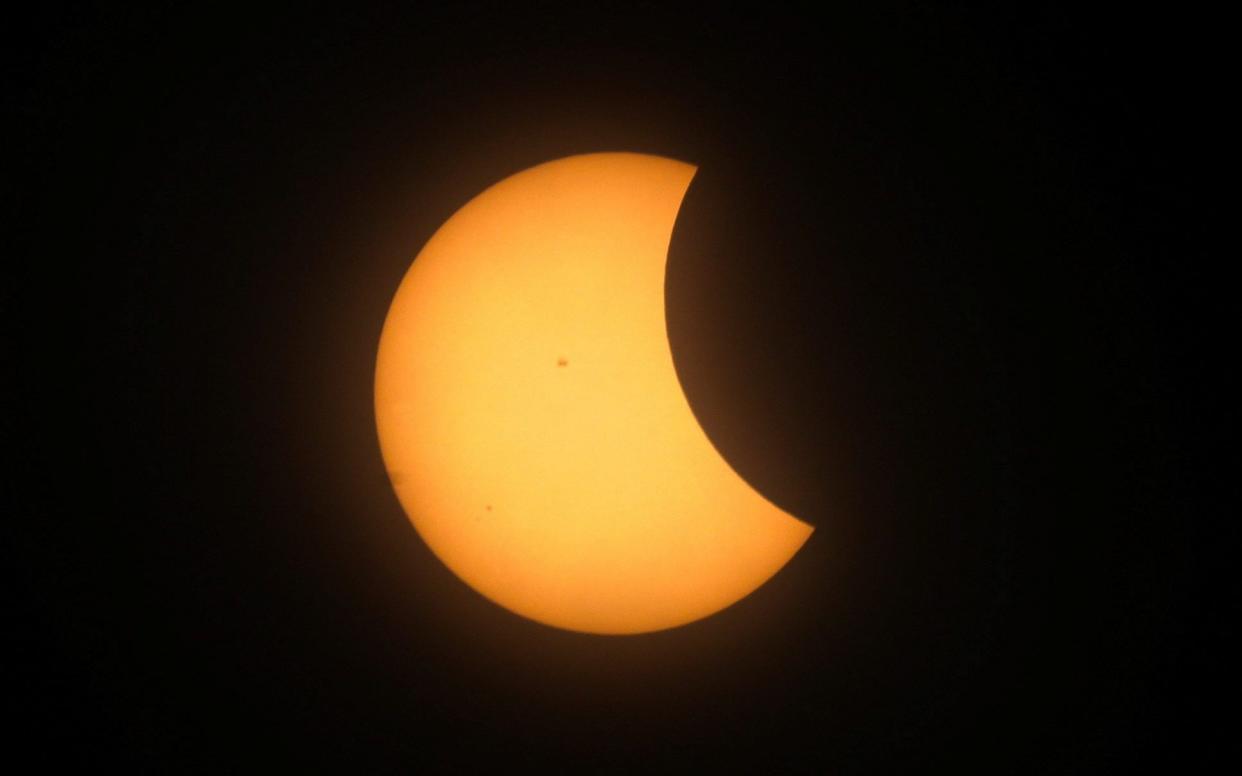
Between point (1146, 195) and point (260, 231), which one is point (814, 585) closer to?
point (1146, 195)

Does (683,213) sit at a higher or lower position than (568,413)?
higher

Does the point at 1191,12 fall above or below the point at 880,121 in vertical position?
above

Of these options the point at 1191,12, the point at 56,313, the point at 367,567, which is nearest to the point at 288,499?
the point at 367,567

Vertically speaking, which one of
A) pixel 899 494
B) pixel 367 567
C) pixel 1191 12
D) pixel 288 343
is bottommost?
pixel 367 567
